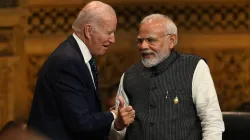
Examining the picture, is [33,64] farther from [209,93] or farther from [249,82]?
[209,93]

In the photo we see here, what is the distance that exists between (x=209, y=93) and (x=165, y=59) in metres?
0.32

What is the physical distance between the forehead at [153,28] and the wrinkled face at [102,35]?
0.28 m

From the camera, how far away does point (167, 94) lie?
2.93 m

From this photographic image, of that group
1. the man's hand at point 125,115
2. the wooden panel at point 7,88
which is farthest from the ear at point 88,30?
the wooden panel at point 7,88

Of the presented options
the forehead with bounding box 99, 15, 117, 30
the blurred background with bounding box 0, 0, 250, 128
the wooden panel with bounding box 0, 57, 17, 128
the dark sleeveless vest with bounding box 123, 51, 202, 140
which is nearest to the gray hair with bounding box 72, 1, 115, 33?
the forehead with bounding box 99, 15, 117, 30

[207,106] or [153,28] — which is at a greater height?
[153,28]

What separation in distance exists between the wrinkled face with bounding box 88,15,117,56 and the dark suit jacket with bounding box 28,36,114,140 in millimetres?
84

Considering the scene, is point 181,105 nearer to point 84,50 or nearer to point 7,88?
point 84,50

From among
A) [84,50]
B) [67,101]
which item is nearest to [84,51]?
[84,50]

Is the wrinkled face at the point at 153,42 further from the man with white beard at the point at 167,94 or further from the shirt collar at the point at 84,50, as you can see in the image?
the shirt collar at the point at 84,50

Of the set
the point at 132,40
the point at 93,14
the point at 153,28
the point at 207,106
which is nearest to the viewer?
the point at 93,14

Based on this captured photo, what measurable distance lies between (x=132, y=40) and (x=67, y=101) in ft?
8.21

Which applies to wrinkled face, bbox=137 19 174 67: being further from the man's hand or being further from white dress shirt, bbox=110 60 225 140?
the man's hand

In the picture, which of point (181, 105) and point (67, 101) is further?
point (181, 105)
